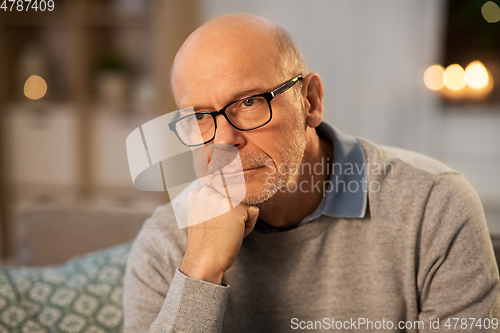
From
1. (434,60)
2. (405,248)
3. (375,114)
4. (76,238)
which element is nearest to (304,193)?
(405,248)

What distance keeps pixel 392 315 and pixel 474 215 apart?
225 mm

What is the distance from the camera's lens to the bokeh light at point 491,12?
8.04ft

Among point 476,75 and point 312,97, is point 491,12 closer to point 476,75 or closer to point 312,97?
point 476,75

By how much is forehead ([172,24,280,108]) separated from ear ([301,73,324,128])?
0.13 m

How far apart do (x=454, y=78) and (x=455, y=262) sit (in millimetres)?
2051

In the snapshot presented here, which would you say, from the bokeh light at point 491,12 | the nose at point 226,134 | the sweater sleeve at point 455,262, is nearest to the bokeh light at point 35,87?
the nose at point 226,134

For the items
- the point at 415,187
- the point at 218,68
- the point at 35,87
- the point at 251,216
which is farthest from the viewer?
the point at 35,87

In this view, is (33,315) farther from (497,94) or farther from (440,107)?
(497,94)

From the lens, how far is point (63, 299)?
964mm

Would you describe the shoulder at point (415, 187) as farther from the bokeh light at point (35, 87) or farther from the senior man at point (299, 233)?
the bokeh light at point (35, 87)

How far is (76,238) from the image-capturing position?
4.09 feet

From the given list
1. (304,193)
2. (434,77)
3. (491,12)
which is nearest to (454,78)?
(434,77)

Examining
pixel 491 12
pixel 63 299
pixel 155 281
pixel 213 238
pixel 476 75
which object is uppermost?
pixel 491 12

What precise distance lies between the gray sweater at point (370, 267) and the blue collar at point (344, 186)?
0.06 feet
